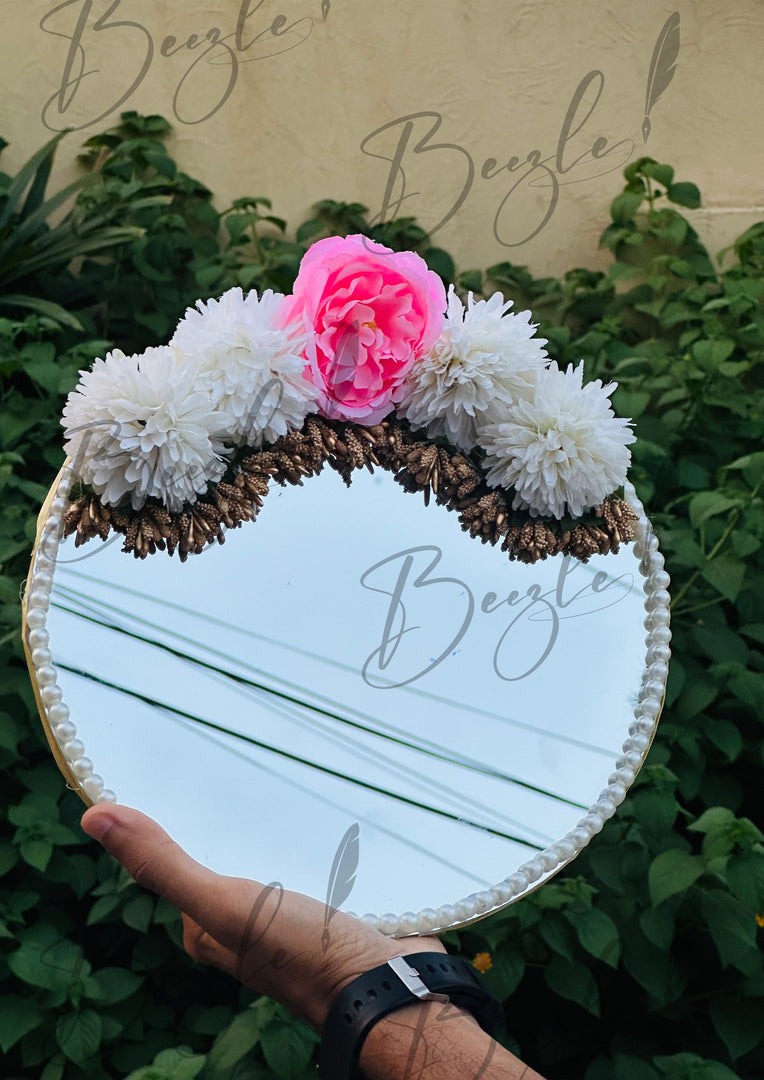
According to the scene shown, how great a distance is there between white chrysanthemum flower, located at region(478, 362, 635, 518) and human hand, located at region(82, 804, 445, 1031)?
0.41 m

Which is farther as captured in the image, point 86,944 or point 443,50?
point 443,50

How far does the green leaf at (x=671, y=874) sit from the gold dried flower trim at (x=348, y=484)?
2.04ft

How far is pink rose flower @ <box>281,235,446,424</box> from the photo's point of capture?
86cm

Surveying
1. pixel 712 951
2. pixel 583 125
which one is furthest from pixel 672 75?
pixel 712 951

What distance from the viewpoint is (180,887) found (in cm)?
77

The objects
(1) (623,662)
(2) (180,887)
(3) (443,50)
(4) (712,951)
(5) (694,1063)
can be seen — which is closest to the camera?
(2) (180,887)

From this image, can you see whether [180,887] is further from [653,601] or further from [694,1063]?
[694,1063]

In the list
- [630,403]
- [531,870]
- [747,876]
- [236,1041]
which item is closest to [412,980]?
[531,870]

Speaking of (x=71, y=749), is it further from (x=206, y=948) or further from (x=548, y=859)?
(x=548, y=859)

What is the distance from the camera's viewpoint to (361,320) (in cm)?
86

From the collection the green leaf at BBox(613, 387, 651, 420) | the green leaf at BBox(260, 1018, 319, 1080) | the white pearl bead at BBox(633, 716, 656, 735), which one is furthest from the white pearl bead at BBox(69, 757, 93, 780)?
the green leaf at BBox(613, 387, 651, 420)

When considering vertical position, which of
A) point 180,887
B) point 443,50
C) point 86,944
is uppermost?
point 443,50

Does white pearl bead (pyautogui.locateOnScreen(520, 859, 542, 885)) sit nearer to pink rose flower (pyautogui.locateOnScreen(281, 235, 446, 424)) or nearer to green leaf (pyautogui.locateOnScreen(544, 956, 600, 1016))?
pink rose flower (pyautogui.locateOnScreen(281, 235, 446, 424))

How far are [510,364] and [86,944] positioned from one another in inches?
49.5
